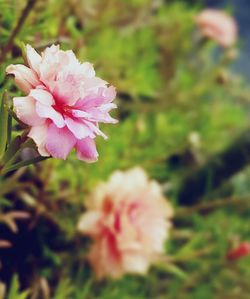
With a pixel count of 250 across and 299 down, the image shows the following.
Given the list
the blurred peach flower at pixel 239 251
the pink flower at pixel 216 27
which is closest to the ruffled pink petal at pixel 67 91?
the blurred peach flower at pixel 239 251

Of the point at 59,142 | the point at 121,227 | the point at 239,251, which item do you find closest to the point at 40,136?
the point at 59,142

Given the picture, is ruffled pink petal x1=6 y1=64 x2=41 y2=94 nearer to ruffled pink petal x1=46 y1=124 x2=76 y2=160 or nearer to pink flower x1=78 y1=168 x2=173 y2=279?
ruffled pink petal x1=46 y1=124 x2=76 y2=160

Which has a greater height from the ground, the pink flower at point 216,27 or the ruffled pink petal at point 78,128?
the ruffled pink petal at point 78,128

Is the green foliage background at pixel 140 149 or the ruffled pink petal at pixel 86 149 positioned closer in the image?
the ruffled pink petal at pixel 86 149

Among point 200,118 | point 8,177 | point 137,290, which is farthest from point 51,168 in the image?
point 200,118

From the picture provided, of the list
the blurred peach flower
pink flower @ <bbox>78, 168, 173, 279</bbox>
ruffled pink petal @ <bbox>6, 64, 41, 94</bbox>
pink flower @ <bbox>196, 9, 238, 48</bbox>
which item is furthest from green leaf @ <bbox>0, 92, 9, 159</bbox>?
pink flower @ <bbox>196, 9, 238, 48</bbox>

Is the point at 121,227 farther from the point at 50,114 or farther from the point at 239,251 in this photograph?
the point at 50,114

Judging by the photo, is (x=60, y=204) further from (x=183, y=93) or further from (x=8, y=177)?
(x=183, y=93)

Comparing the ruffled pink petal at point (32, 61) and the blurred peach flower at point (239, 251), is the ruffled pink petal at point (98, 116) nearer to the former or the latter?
the ruffled pink petal at point (32, 61)
